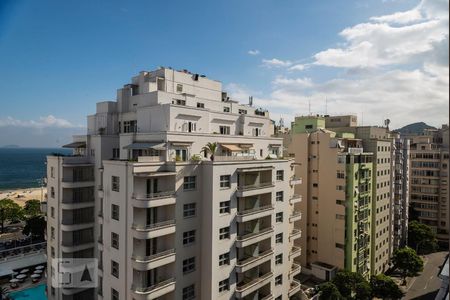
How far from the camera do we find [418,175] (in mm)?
74375

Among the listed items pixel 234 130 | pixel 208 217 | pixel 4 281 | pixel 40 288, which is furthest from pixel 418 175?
pixel 4 281

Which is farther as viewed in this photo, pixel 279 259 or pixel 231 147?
pixel 279 259

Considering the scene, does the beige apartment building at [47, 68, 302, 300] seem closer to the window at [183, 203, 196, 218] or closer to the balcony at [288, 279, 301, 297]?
the window at [183, 203, 196, 218]

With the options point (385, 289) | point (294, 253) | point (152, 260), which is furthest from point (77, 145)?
point (385, 289)

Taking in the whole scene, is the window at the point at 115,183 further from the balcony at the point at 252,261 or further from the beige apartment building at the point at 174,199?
the balcony at the point at 252,261

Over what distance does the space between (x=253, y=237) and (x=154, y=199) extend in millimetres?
10682

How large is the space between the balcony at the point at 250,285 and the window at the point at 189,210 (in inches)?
332

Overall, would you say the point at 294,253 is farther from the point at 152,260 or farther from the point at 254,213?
the point at 152,260

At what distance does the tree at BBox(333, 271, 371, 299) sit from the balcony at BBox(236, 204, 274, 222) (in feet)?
55.3

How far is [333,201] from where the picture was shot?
46.2m

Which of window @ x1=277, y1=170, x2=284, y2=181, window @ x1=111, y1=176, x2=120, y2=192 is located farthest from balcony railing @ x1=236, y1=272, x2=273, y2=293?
window @ x1=111, y1=176, x2=120, y2=192

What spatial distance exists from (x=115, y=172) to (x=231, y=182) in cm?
996

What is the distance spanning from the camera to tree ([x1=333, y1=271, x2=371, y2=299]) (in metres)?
38.2

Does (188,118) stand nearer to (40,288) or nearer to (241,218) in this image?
(241,218)
